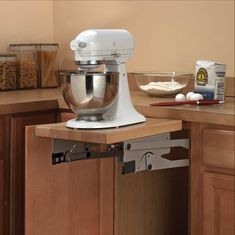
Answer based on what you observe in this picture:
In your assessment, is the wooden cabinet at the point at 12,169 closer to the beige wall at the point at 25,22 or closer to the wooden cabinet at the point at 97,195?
the wooden cabinet at the point at 97,195

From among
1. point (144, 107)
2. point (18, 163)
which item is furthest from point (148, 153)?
point (18, 163)

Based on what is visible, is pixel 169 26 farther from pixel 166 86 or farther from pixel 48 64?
pixel 48 64

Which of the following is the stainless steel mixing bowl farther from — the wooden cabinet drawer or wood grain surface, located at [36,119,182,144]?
the wooden cabinet drawer

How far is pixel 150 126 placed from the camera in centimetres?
191

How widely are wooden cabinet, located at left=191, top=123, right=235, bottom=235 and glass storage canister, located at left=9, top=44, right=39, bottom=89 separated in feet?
3.63

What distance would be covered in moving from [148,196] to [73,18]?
1.13 m

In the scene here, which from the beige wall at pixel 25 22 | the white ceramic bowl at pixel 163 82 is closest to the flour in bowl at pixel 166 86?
the white ceramic bowl at pixel 163 82

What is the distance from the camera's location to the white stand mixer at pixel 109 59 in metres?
1.84

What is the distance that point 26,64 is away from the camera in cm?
288

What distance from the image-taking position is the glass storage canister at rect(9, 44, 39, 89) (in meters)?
2.87

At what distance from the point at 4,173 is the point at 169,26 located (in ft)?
3.24

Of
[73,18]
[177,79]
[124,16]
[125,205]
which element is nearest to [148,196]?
[125,205]

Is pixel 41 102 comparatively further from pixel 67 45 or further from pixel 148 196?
pixel 67 45

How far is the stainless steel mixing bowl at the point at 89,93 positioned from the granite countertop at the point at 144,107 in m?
0.28
